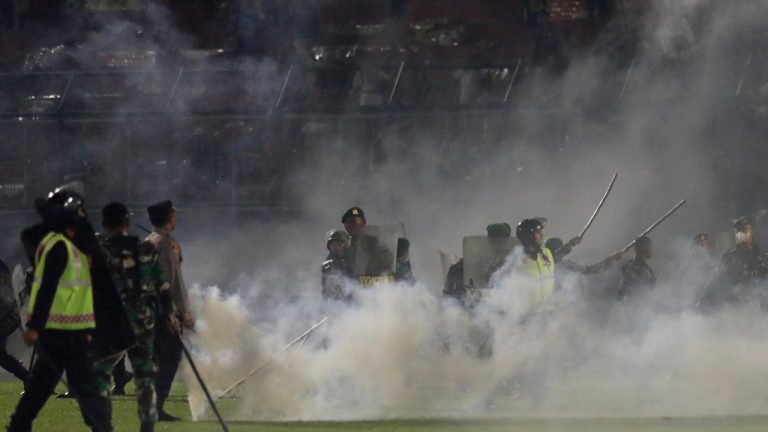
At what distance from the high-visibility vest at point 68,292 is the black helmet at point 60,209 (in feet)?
0.24

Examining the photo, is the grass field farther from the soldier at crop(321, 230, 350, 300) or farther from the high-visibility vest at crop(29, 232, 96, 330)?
the high-visibility vest at crop(29, 232, 96, 330)

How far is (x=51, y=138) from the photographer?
2236cm

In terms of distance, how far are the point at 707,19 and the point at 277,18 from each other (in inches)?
267

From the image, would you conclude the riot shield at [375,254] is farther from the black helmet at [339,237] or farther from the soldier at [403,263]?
the soldier at [403,263]

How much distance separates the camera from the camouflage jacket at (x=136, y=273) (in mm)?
9000

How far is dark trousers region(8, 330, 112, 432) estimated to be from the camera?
8.35 m

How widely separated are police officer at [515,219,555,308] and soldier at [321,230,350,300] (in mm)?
1571

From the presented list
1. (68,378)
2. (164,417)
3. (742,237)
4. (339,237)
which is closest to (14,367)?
(164,417)

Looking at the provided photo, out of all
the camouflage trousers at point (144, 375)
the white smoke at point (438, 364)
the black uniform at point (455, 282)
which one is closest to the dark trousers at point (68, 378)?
the camouflage trousers at point (144, 375)

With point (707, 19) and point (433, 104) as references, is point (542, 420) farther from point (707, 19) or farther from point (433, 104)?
point (707, 19)

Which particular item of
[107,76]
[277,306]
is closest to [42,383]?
[277,306]

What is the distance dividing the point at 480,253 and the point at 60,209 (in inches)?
232

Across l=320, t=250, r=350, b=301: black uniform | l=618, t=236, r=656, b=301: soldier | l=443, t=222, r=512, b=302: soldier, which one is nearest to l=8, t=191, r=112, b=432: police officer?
l=320, t=250, r=350, b=301: black uniform

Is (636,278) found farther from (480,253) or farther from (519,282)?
(519,282)
